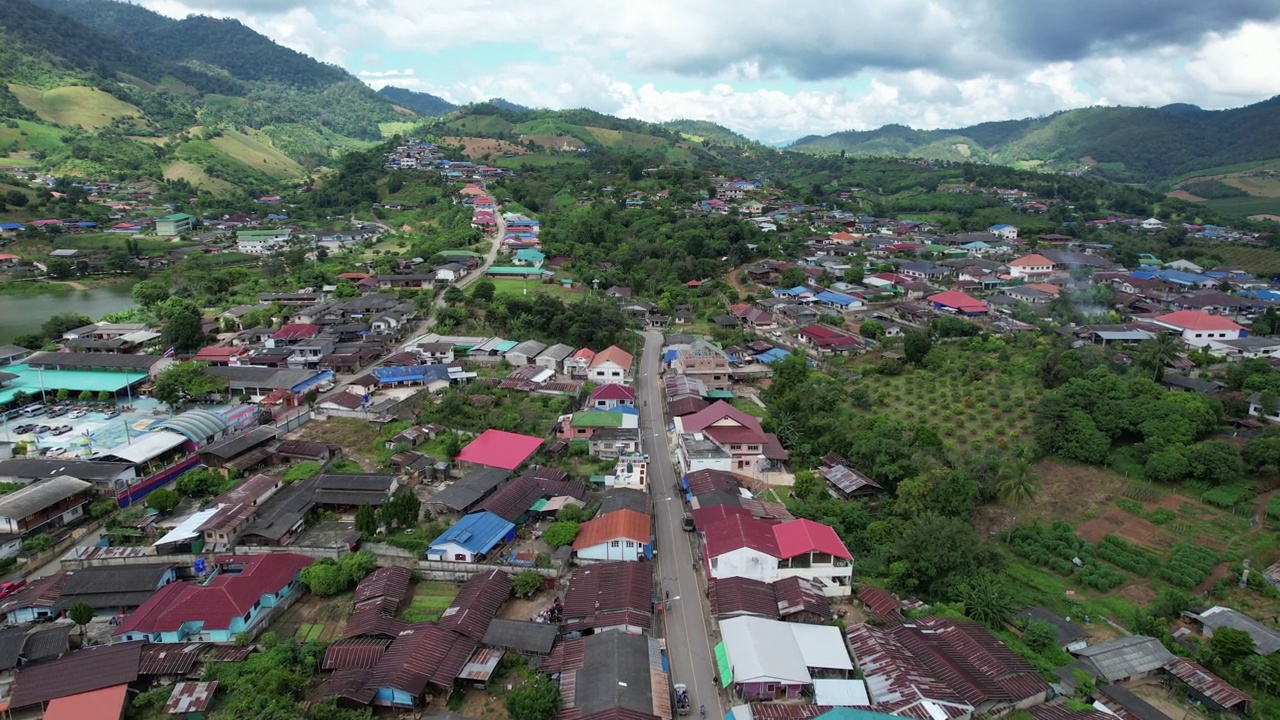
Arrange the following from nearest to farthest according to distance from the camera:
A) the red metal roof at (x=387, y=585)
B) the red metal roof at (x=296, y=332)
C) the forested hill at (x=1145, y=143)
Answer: the red metal roof at (x=387, y=585), the red metal roof at (x=296, y=332), the forested hill at (x=1145, y=143)

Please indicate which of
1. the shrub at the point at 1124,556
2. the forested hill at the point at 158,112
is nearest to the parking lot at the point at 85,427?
the shrub at the point at 1124,556

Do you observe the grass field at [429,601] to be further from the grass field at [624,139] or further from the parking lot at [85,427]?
the grass field at [624,139]

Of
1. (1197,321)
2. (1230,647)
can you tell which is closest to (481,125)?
(1197,321)

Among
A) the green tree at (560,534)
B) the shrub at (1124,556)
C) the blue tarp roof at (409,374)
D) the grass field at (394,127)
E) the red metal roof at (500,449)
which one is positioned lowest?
the shrub at (1124,556)

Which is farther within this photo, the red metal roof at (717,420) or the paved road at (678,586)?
the red metal roof at (717,420)

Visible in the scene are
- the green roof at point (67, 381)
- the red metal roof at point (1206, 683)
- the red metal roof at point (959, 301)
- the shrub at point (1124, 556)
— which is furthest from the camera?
the red metal roof at point (959, 301)

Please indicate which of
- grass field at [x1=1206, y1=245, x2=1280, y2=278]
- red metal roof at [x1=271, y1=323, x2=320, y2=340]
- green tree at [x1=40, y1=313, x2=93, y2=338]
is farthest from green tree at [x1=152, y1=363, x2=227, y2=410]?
grass field at [x1=1206, y1=245, x2=1280, y2=278]
